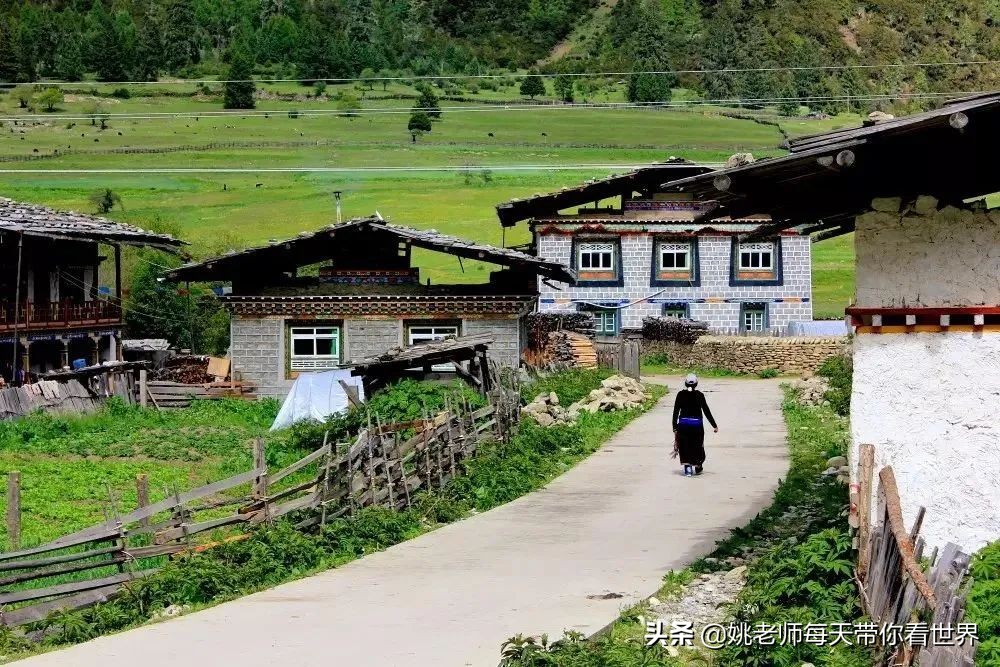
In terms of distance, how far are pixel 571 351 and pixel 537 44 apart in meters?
163

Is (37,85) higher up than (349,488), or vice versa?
(37,85)

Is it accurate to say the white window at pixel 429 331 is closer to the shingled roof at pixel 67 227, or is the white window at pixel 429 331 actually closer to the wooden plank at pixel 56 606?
the shingled roof at pixel 67 227

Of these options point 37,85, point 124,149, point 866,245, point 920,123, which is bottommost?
point 866,245

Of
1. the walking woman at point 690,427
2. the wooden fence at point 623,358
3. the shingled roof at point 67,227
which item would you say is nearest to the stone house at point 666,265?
the wooden fence at point 623,358

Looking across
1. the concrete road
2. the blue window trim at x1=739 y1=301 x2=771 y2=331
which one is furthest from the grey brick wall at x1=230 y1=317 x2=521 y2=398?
the blue window trim at x1=739 y1=301 x2=771 y2=331

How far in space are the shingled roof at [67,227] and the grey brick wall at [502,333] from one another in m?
11.8

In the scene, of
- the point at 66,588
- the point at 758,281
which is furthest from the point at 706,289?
the point at 66,588

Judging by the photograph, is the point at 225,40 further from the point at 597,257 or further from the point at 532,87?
the point at 597,257

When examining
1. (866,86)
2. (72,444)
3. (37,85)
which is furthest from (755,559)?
(866,86)

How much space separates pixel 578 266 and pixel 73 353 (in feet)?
61.4

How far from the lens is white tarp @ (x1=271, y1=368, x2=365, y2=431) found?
31.1 metres

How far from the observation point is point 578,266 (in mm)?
54438

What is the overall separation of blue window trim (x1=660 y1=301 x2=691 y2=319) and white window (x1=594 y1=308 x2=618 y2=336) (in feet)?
5.99

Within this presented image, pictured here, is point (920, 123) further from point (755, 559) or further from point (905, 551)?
point (755, 559)
